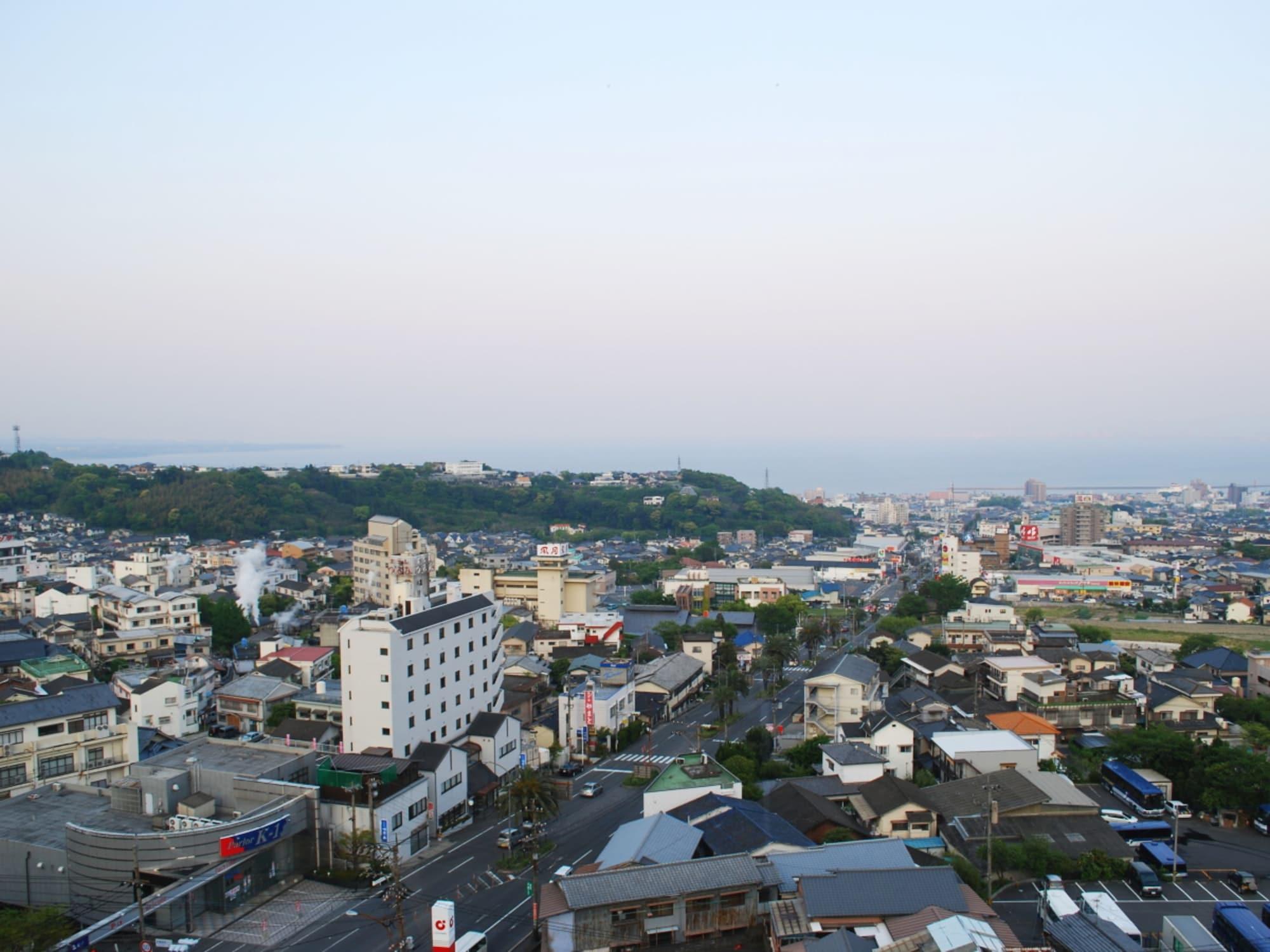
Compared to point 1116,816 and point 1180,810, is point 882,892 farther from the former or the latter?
point 1180,810

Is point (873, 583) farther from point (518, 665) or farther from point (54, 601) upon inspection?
point (54, 601)

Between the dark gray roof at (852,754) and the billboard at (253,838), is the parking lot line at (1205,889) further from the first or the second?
the billboard at (253,838)

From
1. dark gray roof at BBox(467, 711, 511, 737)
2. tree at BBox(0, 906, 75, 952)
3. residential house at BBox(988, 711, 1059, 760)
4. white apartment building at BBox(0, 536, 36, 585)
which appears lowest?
residential house at BBox(988, 711, 1059, 760)

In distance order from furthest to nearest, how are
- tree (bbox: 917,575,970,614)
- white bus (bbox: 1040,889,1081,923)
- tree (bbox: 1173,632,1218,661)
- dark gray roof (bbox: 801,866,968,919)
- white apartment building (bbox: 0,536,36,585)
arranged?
tree (bbox: 917,575,970,614)
white apartment building (bbox: 0,536,36,585)
tree (bbox: 1173,632,1218,661)
white bus (bbox: 1040,889,1081,923)
dark gray roof (bbox: 801,866,968,919)

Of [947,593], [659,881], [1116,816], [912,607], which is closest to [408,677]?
[659,881]

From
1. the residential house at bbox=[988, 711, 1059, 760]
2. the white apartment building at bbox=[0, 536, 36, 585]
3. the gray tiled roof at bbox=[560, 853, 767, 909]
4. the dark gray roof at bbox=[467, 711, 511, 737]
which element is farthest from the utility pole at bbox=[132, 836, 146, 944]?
the white apartment building at bbox=[0, 536, 36, 585]

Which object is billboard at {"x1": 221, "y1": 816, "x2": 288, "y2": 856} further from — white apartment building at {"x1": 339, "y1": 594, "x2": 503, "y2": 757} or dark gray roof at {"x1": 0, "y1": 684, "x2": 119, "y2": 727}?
dark gray roof at {"x1": 0, "y1": 684, "x2": 119, "y2": 727}

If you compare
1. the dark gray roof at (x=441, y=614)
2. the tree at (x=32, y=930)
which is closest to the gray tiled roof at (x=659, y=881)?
the tree at (x=32, y=930)
